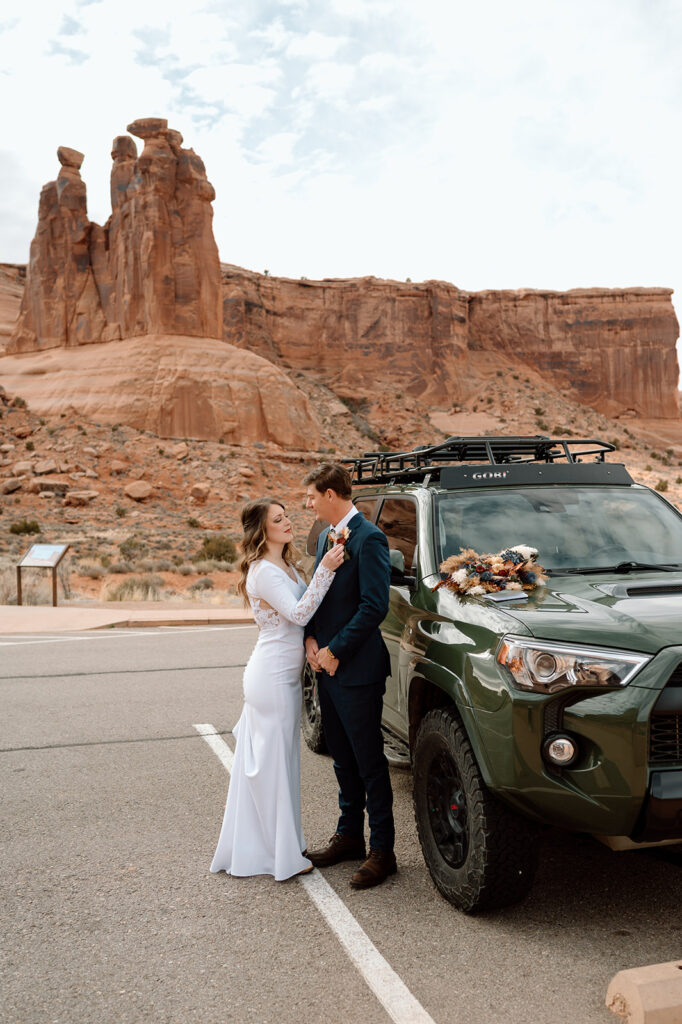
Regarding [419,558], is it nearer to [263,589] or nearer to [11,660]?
[263,589]

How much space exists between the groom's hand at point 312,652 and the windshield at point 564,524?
35.5 inches

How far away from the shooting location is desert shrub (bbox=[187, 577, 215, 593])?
23127 millimetres

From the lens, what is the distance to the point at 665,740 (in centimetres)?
312

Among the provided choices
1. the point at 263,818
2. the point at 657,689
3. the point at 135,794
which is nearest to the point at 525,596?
the point at 657,689

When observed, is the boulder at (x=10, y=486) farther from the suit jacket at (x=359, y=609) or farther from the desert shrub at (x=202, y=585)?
the suit jacket at (x=359, y=609)

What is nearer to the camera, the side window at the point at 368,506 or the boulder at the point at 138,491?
the side window at the point at 368,506

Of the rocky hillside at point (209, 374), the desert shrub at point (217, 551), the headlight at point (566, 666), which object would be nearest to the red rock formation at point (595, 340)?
the rocky hillside at point (209, 374)

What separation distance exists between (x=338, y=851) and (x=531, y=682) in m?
1.68

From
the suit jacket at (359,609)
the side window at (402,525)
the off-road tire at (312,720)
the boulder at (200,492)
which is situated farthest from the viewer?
the boulder at (200,492)

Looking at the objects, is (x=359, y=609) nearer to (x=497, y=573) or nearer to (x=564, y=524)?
(x=497, y=573)

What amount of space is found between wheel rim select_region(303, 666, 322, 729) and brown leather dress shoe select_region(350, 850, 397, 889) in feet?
6.83

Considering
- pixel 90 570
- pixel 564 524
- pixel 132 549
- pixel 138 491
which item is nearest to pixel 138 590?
pixel 90 570

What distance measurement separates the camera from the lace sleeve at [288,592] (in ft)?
13.0

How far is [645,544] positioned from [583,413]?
281 ft
